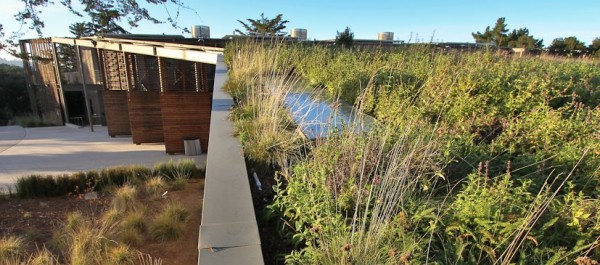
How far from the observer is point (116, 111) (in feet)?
38.7

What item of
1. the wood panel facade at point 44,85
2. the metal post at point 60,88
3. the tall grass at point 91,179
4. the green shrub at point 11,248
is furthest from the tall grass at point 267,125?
the wood panel facade at point 44,85

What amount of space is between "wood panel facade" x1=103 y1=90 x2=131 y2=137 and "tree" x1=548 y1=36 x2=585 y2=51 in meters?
21.0

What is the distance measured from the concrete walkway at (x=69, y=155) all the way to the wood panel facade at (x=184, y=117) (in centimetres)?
50

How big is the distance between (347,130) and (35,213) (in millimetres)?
5478

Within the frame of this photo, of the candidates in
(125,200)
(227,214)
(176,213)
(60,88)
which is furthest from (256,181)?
(60,88)

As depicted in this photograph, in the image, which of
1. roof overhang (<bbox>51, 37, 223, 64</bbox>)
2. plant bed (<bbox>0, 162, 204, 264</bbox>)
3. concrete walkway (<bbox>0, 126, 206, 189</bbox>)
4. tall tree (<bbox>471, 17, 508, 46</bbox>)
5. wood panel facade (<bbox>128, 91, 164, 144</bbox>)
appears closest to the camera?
plant bed (<bbox>0, 162, 204, 264</bbox>)

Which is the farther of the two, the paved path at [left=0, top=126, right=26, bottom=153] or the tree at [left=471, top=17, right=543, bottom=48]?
the tree at [left=471, top=17, right=543, bottom=48]

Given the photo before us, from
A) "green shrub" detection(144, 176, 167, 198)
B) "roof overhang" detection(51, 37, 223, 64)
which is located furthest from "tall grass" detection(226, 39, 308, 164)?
"roof overhang" detection(51, 37, 223, 64)

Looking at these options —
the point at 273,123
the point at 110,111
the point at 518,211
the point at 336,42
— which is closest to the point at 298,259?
the point at 518,211

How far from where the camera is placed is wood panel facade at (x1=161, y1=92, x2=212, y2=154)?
7.76 m

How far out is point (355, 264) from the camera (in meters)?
1.01

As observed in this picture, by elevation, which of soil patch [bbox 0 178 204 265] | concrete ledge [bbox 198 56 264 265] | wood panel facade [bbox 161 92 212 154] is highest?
concrete ledge [bbox 198 56 264 265]

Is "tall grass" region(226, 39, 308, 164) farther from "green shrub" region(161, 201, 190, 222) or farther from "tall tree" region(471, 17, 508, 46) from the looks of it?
"tall tree" region(471, 17, 508, 46)

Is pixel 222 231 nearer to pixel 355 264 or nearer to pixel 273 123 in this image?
pixel 355 264
